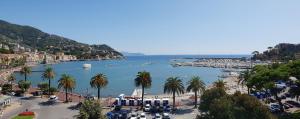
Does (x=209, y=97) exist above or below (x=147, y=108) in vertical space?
above

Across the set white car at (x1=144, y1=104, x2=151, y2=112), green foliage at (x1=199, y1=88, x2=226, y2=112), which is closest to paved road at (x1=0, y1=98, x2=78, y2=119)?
white car at (x1=144, y1=104, x2=151, y2=112)

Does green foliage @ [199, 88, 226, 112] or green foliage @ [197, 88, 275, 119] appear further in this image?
green foliage @ [199, 88, 226, 112]

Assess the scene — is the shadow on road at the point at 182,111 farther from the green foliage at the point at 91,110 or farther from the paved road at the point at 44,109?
the green foliage at the point at 91,110

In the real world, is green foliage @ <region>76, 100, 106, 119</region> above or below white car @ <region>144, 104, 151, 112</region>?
above

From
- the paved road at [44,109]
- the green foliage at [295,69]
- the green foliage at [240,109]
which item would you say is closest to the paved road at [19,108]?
the paved road at [44,109]

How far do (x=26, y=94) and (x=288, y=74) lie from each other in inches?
1884

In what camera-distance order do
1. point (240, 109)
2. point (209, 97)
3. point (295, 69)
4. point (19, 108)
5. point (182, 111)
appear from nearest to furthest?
point (240, 109) < point (209, 97) < point (295, 69) < point (182, 111) < point (19, 108)

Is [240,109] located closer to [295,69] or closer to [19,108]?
[295,69]

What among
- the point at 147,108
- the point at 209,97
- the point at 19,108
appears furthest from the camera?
the point at 19,108

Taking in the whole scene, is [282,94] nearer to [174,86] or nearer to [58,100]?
[174,86]

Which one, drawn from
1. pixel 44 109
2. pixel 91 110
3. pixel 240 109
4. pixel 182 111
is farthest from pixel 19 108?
Result: pixel 240 109

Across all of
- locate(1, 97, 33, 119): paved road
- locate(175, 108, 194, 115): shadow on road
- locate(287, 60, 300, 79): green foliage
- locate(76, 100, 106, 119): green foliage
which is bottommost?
locate(1, 97, 33, 119): paved road

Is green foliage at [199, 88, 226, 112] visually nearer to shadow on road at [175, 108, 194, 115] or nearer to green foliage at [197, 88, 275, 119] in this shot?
green foliage at [197, 88, 275, 119]

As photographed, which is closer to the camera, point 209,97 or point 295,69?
point 209,97
